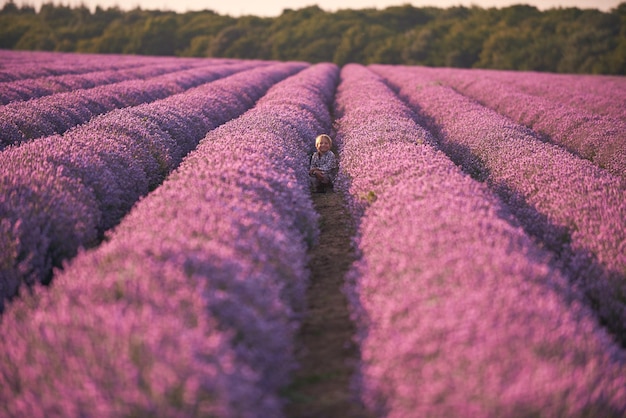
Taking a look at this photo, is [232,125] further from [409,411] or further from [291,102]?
[409,411]

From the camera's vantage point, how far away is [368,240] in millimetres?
5094

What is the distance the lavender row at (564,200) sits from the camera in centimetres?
471

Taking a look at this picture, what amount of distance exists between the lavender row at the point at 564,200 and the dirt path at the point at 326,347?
214 centimetres

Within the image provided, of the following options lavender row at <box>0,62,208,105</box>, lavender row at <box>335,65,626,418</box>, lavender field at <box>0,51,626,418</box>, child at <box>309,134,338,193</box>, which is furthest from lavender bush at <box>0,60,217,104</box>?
lavender row at <box>335,65,626,418</box>

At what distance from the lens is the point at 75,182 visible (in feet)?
19.1

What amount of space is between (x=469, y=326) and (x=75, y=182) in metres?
4.58

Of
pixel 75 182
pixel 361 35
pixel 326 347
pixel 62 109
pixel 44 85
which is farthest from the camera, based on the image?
pixel 361 35

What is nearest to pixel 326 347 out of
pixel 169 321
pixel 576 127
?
pixel 169 321

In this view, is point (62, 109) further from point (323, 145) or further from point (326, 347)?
point (326, 347)

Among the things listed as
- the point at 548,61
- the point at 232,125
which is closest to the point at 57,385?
the point at 232,125

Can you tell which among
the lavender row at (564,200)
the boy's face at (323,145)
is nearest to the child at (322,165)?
the boy's face at (323,145)

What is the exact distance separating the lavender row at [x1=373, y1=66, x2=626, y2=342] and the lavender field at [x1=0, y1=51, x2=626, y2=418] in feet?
0.09

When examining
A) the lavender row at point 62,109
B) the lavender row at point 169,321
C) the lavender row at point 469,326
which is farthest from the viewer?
the lavender row at point 62,109

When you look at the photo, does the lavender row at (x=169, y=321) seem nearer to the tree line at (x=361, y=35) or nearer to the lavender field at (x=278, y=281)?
the lavender field at (x=278, y=281)
